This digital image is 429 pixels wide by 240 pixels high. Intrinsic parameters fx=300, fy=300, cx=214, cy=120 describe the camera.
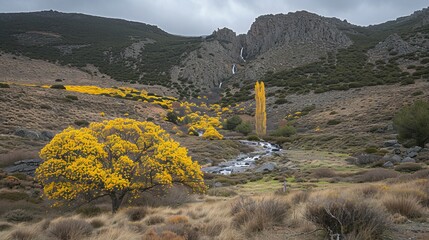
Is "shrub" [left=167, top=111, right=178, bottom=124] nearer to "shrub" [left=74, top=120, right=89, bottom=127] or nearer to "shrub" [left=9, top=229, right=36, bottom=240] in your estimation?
"shrub" [left=74, top=120, right=89, bottom=127]

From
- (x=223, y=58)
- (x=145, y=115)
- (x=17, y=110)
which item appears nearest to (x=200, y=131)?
(x=145, y=115)

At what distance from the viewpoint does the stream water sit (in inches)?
1178

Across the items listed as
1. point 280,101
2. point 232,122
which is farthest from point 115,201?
point 280,101

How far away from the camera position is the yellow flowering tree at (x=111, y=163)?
11359mm

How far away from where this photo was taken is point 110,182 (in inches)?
444

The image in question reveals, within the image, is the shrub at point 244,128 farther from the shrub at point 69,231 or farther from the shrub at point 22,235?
the shrub at point 22,235

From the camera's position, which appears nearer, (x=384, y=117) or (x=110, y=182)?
(x=110, y=182)

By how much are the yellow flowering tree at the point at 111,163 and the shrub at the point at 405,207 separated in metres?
7.47

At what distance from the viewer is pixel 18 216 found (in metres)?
11.8

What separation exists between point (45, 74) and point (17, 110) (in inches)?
1923

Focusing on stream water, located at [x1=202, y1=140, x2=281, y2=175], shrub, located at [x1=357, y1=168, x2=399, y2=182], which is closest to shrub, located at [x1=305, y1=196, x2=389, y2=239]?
shrub, located at [x1=357, y1=168, x2=399, y2=182]

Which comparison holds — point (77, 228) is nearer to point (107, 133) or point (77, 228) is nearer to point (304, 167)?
point (107, 133)

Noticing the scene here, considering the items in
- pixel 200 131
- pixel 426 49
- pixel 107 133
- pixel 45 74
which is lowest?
pixel 200 131

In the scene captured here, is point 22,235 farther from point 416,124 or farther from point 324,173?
point 416,124
